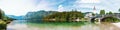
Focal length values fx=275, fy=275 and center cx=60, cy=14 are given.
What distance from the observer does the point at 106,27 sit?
3.67 metres

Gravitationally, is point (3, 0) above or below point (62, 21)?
above

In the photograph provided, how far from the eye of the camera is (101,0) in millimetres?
3662

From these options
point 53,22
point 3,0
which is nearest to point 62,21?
point 53,22

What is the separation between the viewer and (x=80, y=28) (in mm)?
3676

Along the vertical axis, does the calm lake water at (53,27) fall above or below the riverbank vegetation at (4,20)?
below

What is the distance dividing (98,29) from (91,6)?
0.32 meters

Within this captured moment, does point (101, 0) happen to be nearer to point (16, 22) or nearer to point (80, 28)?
point (80, 28)

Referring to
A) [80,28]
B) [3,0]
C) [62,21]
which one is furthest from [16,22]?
[80,28]

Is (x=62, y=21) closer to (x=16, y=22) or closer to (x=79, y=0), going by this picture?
(x=79, y=0)

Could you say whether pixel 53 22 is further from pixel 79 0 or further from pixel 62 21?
pixel 79 0

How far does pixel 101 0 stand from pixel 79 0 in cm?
29

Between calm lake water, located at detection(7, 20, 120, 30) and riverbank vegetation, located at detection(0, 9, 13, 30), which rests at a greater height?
riverbank vegetation, located at detection(0, 9, 13, 30)

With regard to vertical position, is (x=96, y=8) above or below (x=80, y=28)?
above

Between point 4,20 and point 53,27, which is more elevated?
point 4,20
